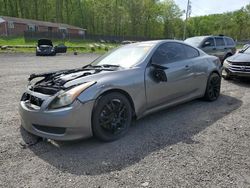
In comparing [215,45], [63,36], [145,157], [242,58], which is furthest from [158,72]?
[63,36]

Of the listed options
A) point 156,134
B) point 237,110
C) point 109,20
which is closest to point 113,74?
point 156,134

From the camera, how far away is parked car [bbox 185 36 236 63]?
12.1 m

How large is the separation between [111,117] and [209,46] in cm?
971

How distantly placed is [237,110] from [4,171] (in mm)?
4613

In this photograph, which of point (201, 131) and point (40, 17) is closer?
point (201, 131)

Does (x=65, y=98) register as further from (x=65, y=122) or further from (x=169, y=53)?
(x=169, y=53)

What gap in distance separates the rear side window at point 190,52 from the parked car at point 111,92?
0.08 meters

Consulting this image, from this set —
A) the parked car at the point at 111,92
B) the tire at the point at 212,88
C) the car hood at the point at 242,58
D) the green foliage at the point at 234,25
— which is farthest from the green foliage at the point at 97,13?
the parked car at the point at 111,92

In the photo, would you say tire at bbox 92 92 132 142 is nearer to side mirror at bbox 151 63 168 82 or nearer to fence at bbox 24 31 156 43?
side mirror at bbox 151 63 168 82

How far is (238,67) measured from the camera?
839 cm

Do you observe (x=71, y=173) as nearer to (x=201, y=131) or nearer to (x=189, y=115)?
(x=201, y=131)

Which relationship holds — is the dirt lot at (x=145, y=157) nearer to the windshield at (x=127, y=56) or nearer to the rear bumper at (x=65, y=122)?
the rear bumper at (x=65, y=122)

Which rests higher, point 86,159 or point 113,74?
point 113,74

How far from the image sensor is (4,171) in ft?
10.4
